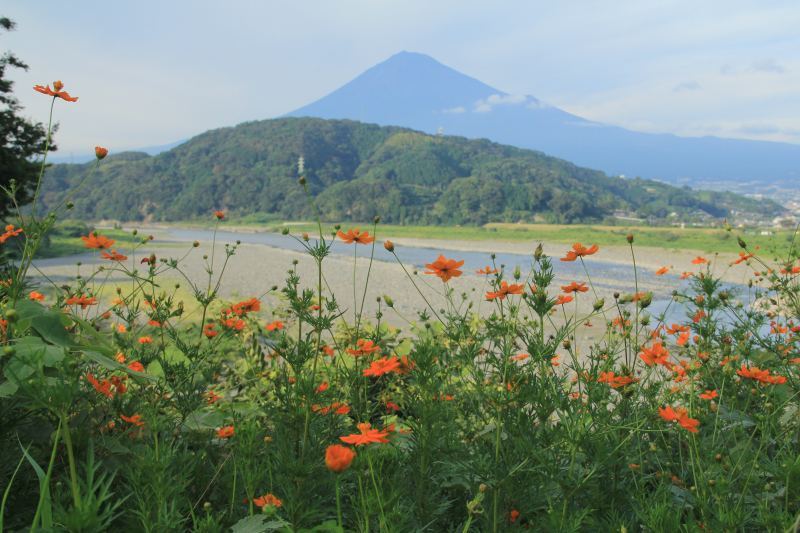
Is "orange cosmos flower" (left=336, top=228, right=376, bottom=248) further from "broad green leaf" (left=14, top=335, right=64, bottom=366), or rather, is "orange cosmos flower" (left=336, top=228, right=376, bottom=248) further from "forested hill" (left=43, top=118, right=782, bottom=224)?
"forested hill" (left=43, top=118, right=782, bottom=224)

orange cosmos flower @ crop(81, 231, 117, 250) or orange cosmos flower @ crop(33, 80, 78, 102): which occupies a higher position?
orange cosmos flower @ crop(33, 80, 78, 102)

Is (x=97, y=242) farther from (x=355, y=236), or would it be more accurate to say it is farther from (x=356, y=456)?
(x=356, y=456)

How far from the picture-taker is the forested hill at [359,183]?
75.0m

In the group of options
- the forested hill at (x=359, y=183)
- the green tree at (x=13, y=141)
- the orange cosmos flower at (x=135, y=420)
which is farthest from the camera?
the forested hill at (x=359, y=183)

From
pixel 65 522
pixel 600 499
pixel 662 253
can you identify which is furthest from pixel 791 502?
pixel 662 253

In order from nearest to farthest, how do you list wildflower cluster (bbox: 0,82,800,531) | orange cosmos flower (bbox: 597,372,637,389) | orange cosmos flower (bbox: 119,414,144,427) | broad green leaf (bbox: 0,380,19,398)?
broad green leaf (bbox: 0,380,19,398), wildflower cluster (bbox: 0,82,800,531), orange cosmos flower (bbox: 119,414,144,427), orange cosmos flower (bbox: 597,372,637,389)

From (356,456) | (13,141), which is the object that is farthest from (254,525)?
(13,141)

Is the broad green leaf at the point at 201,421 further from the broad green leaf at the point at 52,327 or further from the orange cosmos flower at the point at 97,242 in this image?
the orange cosmos flower at the point at 97,242

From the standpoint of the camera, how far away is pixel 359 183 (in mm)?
84125

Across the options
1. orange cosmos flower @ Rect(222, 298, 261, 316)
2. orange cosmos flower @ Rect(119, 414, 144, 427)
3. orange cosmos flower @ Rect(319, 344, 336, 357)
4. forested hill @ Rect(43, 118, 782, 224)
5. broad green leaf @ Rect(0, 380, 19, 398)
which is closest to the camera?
broad green leaf @ Rect(0, 380, 19, 398)

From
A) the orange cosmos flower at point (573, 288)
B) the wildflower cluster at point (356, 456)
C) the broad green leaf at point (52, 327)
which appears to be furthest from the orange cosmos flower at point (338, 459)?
the orange cosmos flower at point (573, 288)

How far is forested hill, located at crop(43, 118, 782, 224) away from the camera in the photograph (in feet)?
246

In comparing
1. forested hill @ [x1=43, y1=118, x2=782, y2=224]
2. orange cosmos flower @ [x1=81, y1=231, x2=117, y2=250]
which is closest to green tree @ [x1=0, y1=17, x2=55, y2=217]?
orange cosmos flower @ [x1=81, y1=231, x2=117, y2=250]

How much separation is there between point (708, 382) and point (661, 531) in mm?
1391
